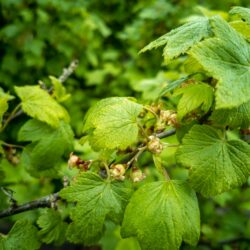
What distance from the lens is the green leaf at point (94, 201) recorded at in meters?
0.87

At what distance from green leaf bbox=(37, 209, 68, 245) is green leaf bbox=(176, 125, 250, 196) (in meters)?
0.41

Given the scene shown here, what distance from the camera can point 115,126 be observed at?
863 mm

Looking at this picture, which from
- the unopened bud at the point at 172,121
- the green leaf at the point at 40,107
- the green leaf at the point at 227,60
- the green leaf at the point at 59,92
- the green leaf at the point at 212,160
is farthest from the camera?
the green leaf at the point at 59,92

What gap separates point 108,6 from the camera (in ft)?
11.1

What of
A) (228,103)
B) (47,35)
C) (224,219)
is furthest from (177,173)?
(47,35)

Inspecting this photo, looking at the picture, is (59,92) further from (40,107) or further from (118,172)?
(118,172)

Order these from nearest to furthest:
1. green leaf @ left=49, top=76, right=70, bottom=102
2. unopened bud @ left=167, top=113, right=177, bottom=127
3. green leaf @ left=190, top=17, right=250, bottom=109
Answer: green leaf @ left=190, top=17, right=250, bottom=109, unopened bud @ left=167, top=113, right=177, bottom=127, green leaf @ left=49, top=76, right=70, bottom=102

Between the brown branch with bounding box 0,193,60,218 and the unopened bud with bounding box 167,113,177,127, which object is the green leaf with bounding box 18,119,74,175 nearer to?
the brown branch with bounding box 0,193,60,218

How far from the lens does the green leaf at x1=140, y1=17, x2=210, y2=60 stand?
0.85m

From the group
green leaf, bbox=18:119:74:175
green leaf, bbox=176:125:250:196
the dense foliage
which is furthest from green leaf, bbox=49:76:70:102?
green leaf, bbox=176:125:250:196

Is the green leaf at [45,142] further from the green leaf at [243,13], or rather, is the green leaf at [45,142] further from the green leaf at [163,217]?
→ the green leaf at [243,13]

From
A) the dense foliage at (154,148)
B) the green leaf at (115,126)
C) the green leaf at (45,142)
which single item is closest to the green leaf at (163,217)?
the dense foliage at (154,148)

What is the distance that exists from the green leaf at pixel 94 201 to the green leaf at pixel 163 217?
0.04m

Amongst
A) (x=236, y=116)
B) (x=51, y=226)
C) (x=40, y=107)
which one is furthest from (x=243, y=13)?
(x=51, y=226)
